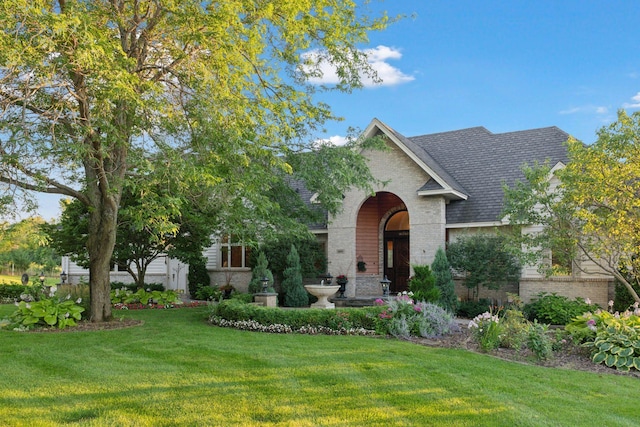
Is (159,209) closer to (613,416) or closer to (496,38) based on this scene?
(613,416)

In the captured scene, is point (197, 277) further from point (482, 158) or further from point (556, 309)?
point (556, 309)

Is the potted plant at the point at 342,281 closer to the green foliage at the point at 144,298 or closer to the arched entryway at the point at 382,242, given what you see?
the arched entryway at the point at 382,242

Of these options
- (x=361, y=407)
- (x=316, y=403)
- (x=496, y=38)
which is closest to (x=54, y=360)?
(x=316, y=403)

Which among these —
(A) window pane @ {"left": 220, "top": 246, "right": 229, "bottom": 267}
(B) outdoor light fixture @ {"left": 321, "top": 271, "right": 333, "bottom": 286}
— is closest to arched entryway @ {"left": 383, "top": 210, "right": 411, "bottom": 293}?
(B) outdoor light fixture @ {"left": 321, "top": 271, "right": 333, "bottom": 286}

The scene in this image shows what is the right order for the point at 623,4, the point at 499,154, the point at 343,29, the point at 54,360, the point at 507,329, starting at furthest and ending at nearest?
the point at 499,154
the point at 343,29
the point at 623,4
the point at 507,329
the point at 54,360

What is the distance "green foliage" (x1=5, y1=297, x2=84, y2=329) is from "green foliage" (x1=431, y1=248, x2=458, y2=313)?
35.4 ft

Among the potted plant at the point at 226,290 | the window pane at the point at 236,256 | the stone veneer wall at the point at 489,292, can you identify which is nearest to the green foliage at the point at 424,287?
the stone veneer wall at the point at 489,292

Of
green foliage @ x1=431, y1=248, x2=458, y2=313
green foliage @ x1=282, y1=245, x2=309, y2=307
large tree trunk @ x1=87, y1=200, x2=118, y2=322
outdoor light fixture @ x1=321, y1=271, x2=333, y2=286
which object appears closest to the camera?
large tree trunk @ x1=87, y1=200, x2=118, y2=322

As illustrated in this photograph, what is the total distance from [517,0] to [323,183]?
7.68m

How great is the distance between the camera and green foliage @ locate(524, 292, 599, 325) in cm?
1574

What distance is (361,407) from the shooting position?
660cm

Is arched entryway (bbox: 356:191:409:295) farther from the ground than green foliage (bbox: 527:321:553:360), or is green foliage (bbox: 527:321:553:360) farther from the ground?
arched entryway (bbox: 356:191:409:295)

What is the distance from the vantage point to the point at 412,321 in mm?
11922

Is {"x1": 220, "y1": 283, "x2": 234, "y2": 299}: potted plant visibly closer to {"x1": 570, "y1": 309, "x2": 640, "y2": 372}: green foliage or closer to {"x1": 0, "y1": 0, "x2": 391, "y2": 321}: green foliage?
{"x1": 0, "y1": 0, "x2": 391, "y2": 321}: green foliage
